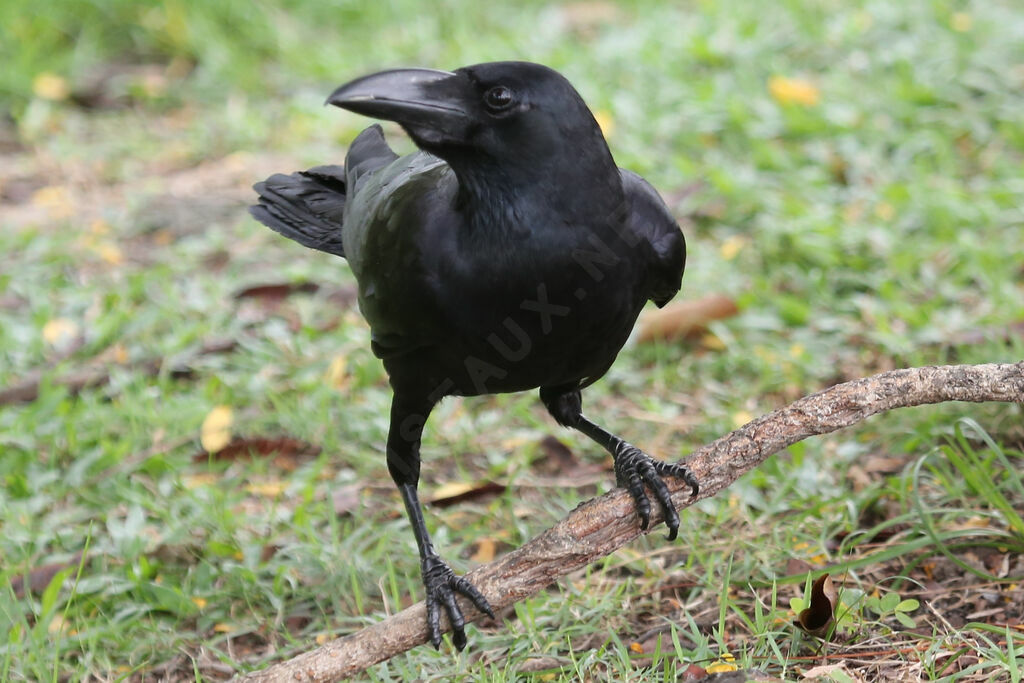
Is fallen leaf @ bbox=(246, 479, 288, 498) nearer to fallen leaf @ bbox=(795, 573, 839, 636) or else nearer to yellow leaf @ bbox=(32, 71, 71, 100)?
fallen leaf @ bbox=(795, 573, 839, 636)

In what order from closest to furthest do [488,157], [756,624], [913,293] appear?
[488,157], [756,624], [913,293]

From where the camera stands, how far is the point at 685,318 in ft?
14.4

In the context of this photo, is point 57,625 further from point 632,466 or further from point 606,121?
point 606,121

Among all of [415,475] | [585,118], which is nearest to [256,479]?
[415,475]

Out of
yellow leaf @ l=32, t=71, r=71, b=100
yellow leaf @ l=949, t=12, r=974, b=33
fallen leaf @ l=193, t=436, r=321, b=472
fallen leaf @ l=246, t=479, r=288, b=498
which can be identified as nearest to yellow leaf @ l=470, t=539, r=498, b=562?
fallen leaf @ l=246, t=479, r=288, b=498

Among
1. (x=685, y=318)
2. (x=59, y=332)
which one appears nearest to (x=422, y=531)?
(x=685, y=318)

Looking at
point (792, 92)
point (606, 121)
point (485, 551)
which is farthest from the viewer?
point (606, 121)

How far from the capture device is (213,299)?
16.0 feet

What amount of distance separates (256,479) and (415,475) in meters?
0.89

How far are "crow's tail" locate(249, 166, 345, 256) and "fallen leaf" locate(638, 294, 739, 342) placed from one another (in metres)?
1.37

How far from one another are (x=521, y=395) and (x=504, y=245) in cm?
181

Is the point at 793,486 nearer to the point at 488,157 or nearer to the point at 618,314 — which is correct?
the point at 618,314

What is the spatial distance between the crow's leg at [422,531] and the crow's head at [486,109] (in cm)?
72

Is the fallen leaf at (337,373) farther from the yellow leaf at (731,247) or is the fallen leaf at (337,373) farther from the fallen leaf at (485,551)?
the yellow leaf at (731,247)
